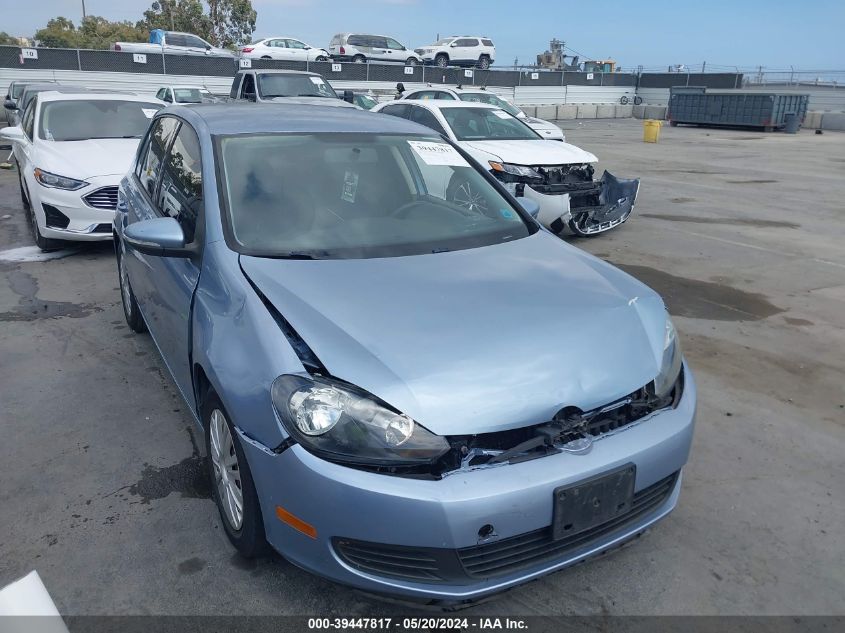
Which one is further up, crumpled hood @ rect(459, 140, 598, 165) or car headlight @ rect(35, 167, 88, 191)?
crumpled hood @ rect(459, 140, 598, 165)

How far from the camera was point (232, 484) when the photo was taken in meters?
2.67

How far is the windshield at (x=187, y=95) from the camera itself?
17.3 m

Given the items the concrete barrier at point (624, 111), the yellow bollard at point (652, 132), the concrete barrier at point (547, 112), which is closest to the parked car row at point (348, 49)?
the concrete barrier at point (547, 112)

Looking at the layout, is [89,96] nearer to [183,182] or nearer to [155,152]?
[155,152]

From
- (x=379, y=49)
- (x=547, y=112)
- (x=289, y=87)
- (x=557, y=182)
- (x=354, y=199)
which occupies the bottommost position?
(x=557, y=182)

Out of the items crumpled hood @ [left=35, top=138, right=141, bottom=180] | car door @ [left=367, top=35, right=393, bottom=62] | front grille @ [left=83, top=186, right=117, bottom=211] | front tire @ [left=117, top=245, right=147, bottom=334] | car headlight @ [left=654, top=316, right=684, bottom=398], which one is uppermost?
car door @ [left=367, top=35, right=393, bottom=62]

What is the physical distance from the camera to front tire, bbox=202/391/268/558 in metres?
2.45

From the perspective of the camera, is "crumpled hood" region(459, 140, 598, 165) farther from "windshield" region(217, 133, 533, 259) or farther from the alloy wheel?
the alloy wheel

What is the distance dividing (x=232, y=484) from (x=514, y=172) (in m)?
6.26

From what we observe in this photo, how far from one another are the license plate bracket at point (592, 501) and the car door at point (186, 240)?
1727 mm

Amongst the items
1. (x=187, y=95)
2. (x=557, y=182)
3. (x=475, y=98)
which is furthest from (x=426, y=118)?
(x=187, y=95)

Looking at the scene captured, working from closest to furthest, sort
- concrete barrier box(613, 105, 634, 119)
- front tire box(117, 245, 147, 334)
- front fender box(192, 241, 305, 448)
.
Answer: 1. front fender box(192, 241, 305, 448)
2. front tire box(117, 245, 147, 334)
3. concrete barrier box(613, 105, 634, 119)

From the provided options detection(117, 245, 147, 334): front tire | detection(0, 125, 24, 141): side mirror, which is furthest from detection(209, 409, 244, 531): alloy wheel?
detection(0, 125, 24, 141): side mirror

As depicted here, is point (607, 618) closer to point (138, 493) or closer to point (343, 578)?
point (343, 578)
